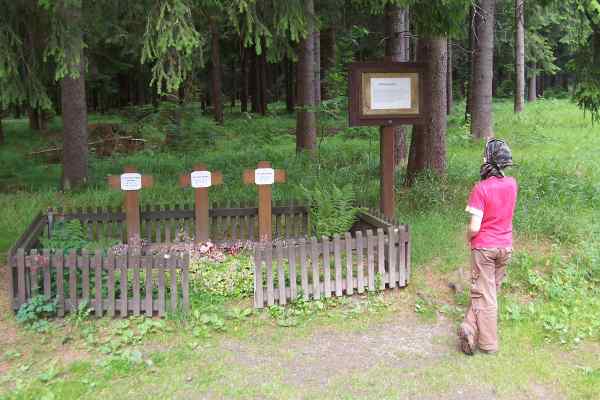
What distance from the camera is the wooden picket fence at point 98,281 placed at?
604 cm

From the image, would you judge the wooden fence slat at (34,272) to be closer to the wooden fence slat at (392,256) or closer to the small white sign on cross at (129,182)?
the small white sign on cross at (129,182)

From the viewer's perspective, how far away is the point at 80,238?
7.11 m

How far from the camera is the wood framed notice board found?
7516 mm

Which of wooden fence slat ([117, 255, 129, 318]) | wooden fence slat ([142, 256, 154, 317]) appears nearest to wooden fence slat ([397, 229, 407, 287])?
wooden fence slat ([142, 256, 154, 317])

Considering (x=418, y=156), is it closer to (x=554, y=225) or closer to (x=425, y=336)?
(x=554, y=225)

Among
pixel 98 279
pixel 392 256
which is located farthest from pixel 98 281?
pixel 392 256

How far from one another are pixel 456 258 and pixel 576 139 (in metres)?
11.7

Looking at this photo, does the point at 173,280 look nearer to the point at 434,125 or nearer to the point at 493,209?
the point at 493,209

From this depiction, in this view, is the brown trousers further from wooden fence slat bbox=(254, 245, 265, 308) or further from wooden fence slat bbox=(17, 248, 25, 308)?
wooden fence slat bbox=(17, 248, 25, 308)

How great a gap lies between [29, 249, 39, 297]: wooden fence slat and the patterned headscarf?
173 inches

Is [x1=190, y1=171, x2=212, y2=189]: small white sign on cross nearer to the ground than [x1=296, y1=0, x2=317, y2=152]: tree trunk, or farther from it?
nearer to the ground

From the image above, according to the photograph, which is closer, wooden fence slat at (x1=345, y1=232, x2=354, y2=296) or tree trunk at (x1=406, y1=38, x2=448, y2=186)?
wooden fence slat at (x1=345, y1=232, x2=354, y2=296)

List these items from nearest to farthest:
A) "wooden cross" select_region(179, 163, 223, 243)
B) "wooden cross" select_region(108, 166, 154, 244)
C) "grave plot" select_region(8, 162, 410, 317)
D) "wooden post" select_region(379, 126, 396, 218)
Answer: "grave plot" select_region(8, 162, 410, 317) < "wooden post" select_region(379, 126, 396, 218) < "wooden cross" select_region(108, 166, 154, 244) < "wooden cross" select_region(179, 163, 223, 243)

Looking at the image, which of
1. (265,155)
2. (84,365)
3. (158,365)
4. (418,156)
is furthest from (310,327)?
(265,155)
